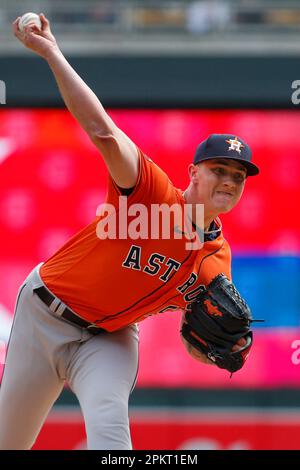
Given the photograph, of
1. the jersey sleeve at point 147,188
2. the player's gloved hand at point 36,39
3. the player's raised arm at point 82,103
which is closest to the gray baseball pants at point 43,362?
the jersey sleeve at point 147,188

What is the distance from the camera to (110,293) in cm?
307

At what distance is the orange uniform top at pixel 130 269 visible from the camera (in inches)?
119

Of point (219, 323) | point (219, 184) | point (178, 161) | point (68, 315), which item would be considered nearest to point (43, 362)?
point (68, 315)

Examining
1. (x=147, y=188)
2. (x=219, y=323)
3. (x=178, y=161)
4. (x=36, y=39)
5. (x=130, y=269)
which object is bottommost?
(x=219, y=323)

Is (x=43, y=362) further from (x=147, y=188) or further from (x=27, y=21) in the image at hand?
(x=27, y=21)

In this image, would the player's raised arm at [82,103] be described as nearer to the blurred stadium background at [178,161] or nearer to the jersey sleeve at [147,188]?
the jersey sleeve at [147,188]

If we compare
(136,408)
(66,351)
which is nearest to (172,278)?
(66,351)

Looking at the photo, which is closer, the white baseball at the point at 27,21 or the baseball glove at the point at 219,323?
the white baseball at the point at 27,21

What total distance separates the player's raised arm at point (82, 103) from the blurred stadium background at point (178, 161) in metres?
3.19

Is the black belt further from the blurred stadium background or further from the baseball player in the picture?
the blurred stadium background

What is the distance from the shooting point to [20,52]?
6.09 meters

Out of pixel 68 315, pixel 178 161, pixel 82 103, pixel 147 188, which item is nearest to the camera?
pixel 82 103

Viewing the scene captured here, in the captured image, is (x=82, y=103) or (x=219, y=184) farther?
Result: (x=219, y=184)

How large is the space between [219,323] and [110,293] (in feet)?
1.30
